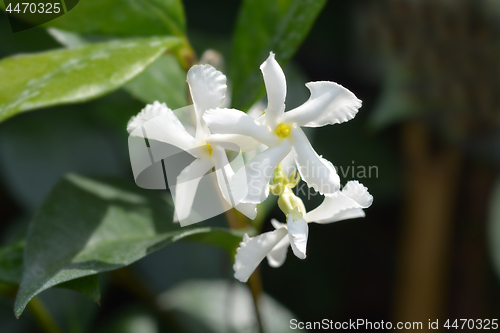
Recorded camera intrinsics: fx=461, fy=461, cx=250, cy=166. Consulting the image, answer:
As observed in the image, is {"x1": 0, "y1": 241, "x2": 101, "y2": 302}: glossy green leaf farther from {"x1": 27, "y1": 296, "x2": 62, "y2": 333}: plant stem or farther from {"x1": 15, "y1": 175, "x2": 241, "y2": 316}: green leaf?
{"x1": 27, "y1": 296, "x2": 62, "y2": 333}: plant stem

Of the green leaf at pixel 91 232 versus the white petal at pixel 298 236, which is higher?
the white petal at pixel 298 236

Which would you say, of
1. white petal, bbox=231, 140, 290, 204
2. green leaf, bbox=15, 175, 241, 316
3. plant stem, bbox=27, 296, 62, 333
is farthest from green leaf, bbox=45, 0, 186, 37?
plant stem, bbox=27, 296, 62, 333

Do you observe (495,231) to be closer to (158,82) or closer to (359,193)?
(359,193)

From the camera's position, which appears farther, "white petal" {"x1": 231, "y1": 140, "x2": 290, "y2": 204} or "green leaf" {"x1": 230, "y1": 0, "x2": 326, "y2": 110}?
"green leaf" {"x1": 230, "y1": 0, "x2": 326, "y2": 110}

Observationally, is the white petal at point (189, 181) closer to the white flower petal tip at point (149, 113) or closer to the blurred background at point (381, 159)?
the white flower petal tip at point (149, 113)

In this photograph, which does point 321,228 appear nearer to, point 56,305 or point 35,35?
point 56,305

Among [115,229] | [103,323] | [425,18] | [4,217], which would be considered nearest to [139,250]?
[115,229]

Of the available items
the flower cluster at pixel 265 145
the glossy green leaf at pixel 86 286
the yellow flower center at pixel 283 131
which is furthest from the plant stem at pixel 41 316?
the yellow flower center at pixel 283 131
